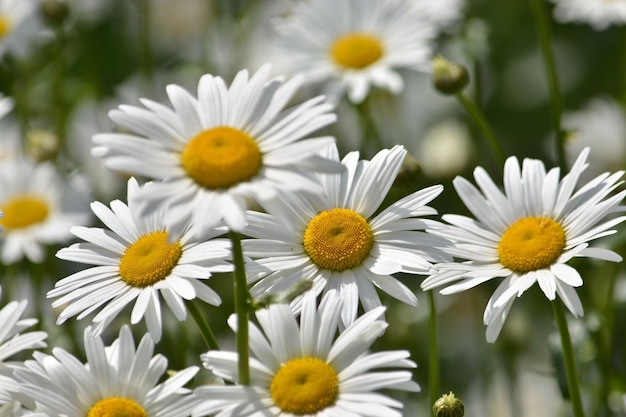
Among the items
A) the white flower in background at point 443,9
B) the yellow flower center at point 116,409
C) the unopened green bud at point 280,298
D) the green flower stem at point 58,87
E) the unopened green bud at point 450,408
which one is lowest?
the yellow flower center at point 116,409

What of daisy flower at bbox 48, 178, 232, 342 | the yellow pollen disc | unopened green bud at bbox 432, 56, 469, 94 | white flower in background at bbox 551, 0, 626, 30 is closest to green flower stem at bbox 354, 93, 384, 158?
unopened green bud at bbox 432, 56, 469, 94

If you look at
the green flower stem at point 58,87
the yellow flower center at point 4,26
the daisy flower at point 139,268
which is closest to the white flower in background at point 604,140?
the green flower stem at point 58,87

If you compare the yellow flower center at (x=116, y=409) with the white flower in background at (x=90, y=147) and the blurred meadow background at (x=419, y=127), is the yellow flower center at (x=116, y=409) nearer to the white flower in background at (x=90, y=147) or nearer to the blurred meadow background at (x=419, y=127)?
the blurred meadow background at (x=419, y=127)

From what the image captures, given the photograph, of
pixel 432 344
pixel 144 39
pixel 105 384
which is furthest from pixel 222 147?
pixel 144 39

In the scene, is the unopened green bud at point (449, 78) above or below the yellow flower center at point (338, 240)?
above

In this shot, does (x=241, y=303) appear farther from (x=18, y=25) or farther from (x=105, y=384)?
(x=18, y=25)
